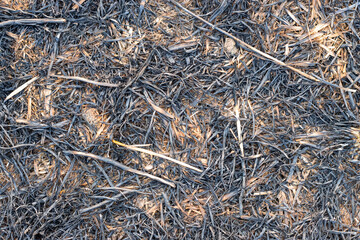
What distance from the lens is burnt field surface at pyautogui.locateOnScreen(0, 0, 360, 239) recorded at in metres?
1.44

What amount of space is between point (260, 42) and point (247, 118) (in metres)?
0.42

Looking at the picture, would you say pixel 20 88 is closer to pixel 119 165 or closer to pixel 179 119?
pixel 119 165

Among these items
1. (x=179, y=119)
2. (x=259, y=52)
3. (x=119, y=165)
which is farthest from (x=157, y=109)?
(x=259, y=52)

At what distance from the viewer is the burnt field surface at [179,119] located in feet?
4.72

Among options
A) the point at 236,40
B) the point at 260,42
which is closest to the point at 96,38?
the point at 236,40

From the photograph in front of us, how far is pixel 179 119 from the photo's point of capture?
1.47 m

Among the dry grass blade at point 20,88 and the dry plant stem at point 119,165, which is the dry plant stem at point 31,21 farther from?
the dry plant stem at point 119,165

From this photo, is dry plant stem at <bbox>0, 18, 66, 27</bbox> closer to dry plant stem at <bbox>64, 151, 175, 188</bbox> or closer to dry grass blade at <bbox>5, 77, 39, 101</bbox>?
dry grass blade at <bbox>5, 77, 39, 101</bbox>

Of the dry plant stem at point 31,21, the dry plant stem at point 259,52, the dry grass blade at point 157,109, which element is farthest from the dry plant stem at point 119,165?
the dry plant stem at point 259,52

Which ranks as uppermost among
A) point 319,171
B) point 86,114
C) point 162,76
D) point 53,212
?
point 162,76

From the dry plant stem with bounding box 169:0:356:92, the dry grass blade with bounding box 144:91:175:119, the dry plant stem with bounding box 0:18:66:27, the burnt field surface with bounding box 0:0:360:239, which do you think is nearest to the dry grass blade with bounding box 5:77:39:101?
the burnt field surface with bounding box 0:0:360:239

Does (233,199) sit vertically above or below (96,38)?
below

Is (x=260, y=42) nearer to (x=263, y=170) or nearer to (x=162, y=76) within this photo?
(x=162, y=76)

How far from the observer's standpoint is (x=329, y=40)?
1479mm
